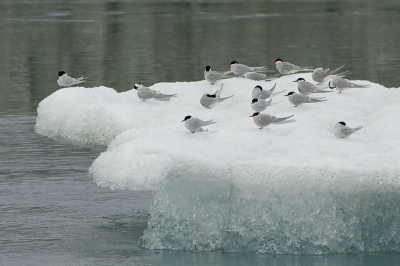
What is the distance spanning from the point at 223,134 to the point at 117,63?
2183 centimetres

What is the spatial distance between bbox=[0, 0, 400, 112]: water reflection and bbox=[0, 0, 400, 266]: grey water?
78 millimetres

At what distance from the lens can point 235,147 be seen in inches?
443

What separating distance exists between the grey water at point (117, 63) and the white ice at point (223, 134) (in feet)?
3.24

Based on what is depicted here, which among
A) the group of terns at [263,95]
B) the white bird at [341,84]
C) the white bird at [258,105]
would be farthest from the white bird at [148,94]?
the white bird at [341,84]

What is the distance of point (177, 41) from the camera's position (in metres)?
41.4

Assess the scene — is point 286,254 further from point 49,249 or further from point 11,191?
point 11,191

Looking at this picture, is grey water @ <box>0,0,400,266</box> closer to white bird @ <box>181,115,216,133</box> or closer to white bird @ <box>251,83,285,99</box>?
white bird @ <box>181,115,216,133</box>

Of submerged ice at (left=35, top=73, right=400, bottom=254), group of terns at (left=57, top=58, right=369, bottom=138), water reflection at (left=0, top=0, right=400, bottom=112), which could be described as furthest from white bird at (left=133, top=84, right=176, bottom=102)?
water reflection at (left=0, top=0, right=400, bottom=112)

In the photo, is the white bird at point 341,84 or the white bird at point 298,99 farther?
the white bird at point 341,84

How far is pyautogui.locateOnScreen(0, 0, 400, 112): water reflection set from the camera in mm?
29359

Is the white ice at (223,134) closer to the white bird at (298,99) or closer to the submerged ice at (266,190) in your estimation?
the submerged ice at (266,190)

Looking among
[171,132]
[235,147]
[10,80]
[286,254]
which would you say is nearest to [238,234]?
[286,254]

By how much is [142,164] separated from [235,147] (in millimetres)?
1522

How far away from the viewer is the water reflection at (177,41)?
29.4 m
